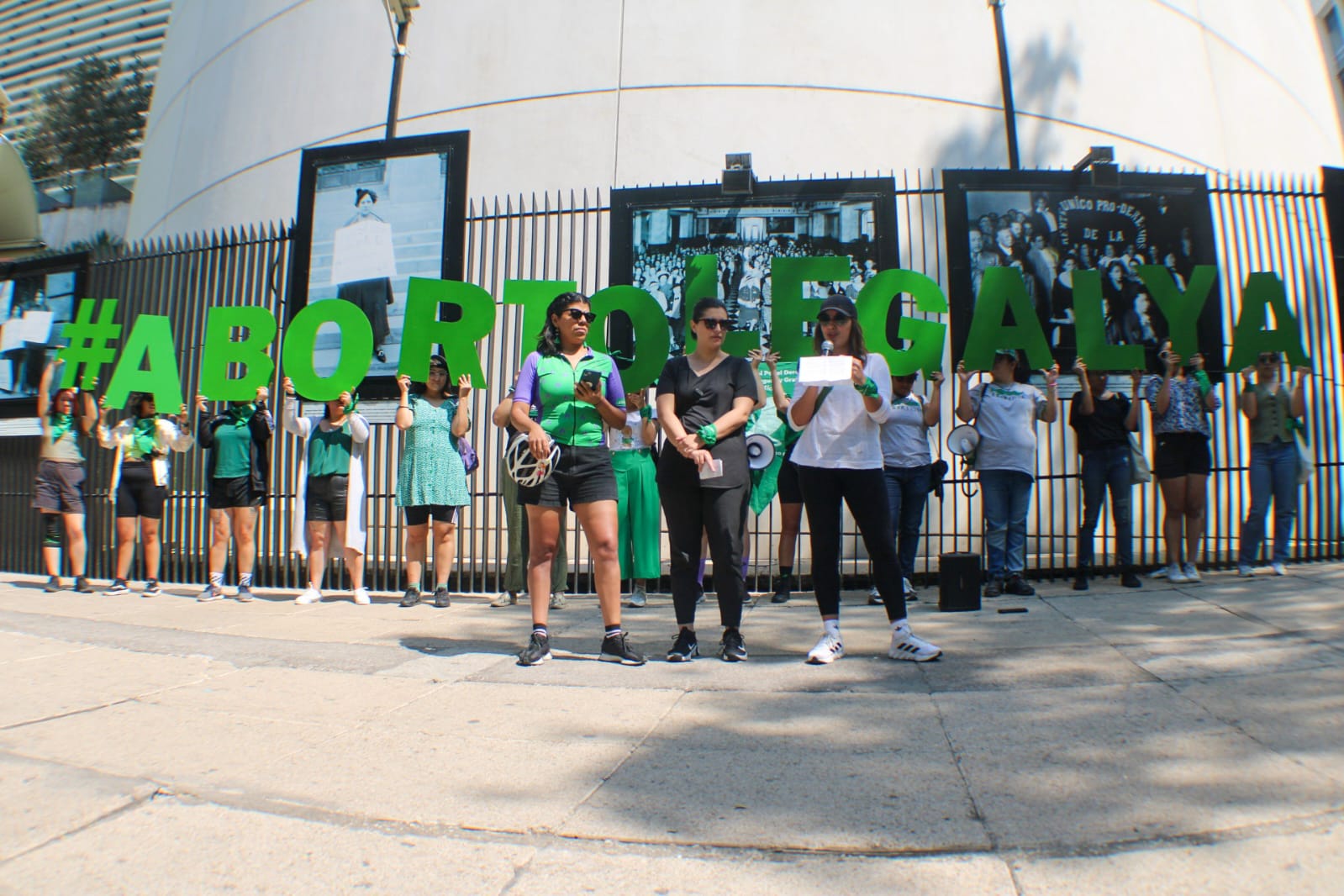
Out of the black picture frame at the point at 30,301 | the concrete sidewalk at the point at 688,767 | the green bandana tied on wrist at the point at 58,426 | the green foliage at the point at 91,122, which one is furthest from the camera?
the green foliage at the point at 91,122

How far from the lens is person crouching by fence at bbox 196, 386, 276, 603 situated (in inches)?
285

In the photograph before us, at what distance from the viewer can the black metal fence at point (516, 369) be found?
7.68 m

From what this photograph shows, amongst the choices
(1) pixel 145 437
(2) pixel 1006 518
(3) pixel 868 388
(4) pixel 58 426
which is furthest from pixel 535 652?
(4) pixel 58 426

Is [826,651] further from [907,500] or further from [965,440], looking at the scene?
[965,440]

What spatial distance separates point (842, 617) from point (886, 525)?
Result: 5.09ft

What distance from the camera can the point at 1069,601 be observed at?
5977 millimetres

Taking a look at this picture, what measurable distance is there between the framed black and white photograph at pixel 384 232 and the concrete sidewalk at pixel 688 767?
14.3 ft

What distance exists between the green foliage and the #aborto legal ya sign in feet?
74.6

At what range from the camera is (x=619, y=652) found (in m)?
4.39

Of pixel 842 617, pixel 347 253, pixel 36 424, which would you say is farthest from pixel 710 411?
pixel 36 424

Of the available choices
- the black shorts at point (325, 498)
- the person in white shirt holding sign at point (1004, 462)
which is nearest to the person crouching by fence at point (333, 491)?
the black shorts at point (325, 498)

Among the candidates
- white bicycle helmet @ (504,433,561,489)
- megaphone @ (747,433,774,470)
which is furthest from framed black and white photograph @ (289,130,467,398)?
white bicycle helmet @ (504,433,561,489)

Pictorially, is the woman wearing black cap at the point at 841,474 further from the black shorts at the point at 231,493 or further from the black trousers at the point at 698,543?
the black shorts at the point at 231,493

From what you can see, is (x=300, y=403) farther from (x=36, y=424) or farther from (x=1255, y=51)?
(x=1255, y=51)
